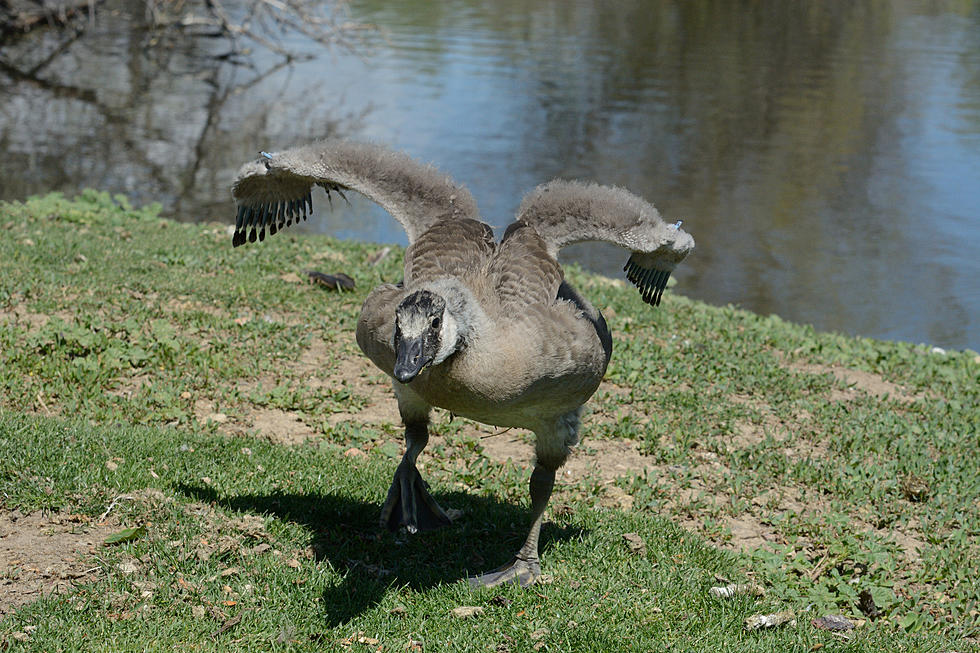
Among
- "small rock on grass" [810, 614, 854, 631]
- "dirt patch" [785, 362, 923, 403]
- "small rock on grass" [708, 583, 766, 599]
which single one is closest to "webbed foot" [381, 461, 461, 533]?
"small rock on grass" [708, 583, 766, 599]

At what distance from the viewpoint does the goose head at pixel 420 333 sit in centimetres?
370

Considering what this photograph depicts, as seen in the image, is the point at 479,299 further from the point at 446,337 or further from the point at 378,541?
the point at 378,541

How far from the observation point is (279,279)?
29.9 feet

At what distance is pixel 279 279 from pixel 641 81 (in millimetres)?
17423

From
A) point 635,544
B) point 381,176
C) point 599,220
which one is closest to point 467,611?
point 635,544

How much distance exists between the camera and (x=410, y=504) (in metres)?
5.20

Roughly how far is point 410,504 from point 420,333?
173 centimetres

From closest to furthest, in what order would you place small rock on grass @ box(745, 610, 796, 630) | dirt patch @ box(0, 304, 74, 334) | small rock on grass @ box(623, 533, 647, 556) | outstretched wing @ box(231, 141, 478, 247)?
small rock on grass @ box(745, 610, 796, 630)
outstretched wing @ box(231, 141, 478, 247)
small rock on grass @ box(623, 533, 647, 556)
dirt patch @ box(0, 304, 74, 334)

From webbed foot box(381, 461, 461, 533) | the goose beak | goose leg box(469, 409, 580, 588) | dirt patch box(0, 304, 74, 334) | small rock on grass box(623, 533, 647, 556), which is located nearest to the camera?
the goose beak

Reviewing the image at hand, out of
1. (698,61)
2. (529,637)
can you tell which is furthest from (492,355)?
(698,61)

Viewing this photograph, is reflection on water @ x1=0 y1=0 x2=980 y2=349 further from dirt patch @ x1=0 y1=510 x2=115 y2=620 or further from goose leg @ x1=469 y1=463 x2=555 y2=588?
dirt patch @ x1=0 y1=510 x2=115 y2=620

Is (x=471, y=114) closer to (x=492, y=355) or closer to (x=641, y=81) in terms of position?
(x=641, y=81)

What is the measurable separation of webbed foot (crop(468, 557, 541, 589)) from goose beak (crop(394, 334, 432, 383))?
162cm

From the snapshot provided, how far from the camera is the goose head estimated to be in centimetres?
370
